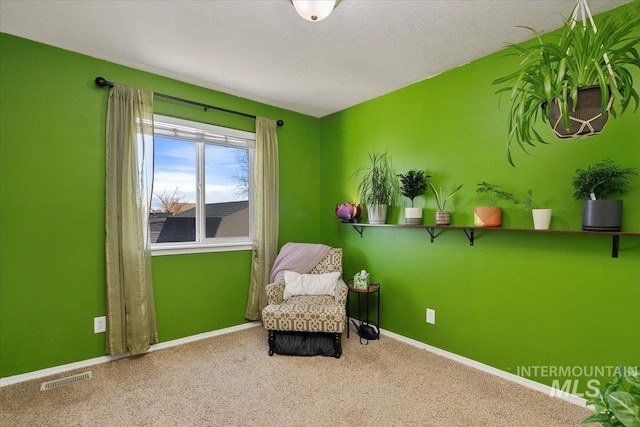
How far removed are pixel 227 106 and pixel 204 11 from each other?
135cm

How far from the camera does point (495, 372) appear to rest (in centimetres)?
242

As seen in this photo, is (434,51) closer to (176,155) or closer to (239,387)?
(176,155)

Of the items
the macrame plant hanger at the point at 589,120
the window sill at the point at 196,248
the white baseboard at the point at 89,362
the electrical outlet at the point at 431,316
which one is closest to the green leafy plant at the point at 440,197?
the electrical outlet at the point at 431,316

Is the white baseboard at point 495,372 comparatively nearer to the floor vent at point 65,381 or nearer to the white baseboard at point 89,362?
the white baseboard at point 89,362

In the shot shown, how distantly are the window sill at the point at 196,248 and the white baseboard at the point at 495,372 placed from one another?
179cm

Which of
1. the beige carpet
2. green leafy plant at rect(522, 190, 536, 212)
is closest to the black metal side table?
the beige carpet

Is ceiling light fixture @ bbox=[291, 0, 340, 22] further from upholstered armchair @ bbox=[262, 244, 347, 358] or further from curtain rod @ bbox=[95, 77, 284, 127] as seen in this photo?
upholstered armchair @ bbox=[262, 244, 347, 358]

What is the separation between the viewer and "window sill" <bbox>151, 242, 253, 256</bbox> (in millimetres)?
2902

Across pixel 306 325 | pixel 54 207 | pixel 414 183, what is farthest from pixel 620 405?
pixel 54 207

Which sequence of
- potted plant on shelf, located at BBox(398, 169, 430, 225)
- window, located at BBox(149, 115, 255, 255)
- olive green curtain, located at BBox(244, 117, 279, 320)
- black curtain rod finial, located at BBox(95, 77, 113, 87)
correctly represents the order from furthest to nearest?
1. olive green curtain, located at BBox(244, 117, 279, 320)
2. window, located at BBox(149, 115, 255, 255)
3. potted plant on shelf, located at BBox(398, 169, 430, 225)
4. black curtain rod finial, located at BBox(95, 77, 113, 87)

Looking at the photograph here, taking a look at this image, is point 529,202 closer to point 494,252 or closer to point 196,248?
point 494,252

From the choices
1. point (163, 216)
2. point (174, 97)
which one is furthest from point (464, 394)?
point (174, 97)

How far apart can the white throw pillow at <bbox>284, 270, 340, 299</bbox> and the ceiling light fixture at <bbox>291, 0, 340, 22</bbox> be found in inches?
88.0

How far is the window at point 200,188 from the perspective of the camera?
3006 millimetres
